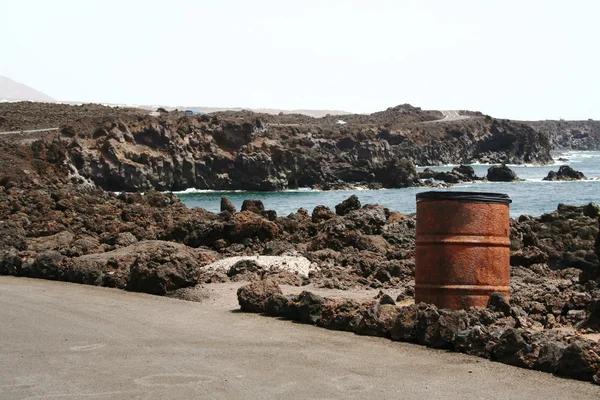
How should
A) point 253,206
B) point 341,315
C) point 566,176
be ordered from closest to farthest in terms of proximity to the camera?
1. point 341,315
2. point 253,206
3. point 566,176

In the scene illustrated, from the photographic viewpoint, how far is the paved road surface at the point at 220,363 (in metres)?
7.94

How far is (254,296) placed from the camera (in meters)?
12.2

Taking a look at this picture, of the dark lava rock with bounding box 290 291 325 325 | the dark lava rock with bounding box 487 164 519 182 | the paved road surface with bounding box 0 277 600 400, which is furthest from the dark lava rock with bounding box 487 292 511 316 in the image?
the dark lava rock with bounding box 487 164 519 182

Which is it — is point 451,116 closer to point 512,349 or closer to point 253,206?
point 253,206

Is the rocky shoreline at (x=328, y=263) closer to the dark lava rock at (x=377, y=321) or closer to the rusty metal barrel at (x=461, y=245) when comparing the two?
the dark lava rock at (x=377, y=321)

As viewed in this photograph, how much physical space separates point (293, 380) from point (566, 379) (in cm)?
237

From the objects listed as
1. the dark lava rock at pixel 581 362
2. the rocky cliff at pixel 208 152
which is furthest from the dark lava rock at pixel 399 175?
the dark lava rock at pixel 581 362

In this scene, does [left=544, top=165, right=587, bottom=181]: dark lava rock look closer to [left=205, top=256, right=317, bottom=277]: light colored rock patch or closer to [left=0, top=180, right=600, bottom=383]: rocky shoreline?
[left=0, top=180, right=600, bottom=383]: rocky shoreline

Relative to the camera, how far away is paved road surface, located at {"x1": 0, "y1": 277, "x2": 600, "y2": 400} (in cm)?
794

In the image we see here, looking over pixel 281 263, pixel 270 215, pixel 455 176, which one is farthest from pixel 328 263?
pixel 455 176

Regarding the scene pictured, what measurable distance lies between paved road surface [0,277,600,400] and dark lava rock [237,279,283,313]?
0.84 ft

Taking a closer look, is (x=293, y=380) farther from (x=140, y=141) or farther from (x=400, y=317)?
(x=140, y=141)

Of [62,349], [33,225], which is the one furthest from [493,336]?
[33,225]

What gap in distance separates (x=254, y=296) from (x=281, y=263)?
3.93 m
